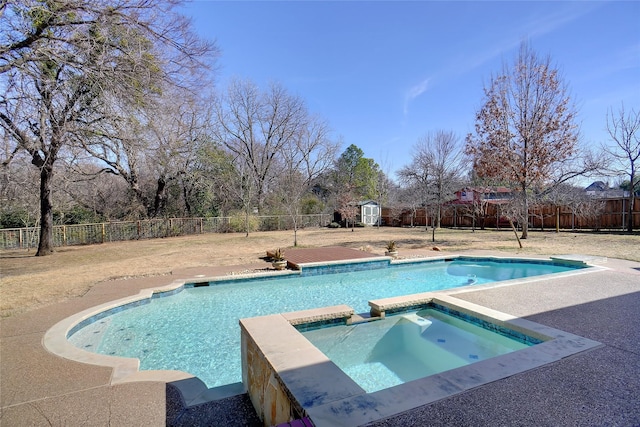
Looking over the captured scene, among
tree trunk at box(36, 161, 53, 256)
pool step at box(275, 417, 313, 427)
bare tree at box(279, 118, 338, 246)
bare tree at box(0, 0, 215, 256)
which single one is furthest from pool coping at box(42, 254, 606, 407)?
bare tree at box(279, 118, 338, 246)

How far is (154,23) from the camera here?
6.23 meters

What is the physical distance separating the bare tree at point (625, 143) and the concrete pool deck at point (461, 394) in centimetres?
1562

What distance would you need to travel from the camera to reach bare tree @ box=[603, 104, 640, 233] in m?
15.2

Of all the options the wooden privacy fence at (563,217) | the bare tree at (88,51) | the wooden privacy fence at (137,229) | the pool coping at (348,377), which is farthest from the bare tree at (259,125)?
the pool coping at (348,377)

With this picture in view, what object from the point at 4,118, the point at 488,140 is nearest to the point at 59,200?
the point at 4,118

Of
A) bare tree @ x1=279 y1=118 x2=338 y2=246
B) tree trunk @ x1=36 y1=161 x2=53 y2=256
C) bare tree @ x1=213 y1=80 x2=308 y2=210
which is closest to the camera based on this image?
tree trunk @ x1=36 y1=161 x2=53 y2=256

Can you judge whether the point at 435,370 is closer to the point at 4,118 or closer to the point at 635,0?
the point at 4,118

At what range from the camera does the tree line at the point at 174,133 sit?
6.05m

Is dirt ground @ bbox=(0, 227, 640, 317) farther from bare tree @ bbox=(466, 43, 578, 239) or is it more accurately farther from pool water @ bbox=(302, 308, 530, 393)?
pool water @ bbox=(302, 308, 530, 393)

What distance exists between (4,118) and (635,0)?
15754mm

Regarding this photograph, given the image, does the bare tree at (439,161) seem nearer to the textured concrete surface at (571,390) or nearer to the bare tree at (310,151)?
the bare tree at (310,151)

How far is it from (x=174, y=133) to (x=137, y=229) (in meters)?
5.43

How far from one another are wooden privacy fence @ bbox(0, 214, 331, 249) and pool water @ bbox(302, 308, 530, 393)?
15.3 m

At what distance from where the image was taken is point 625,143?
613 inches
